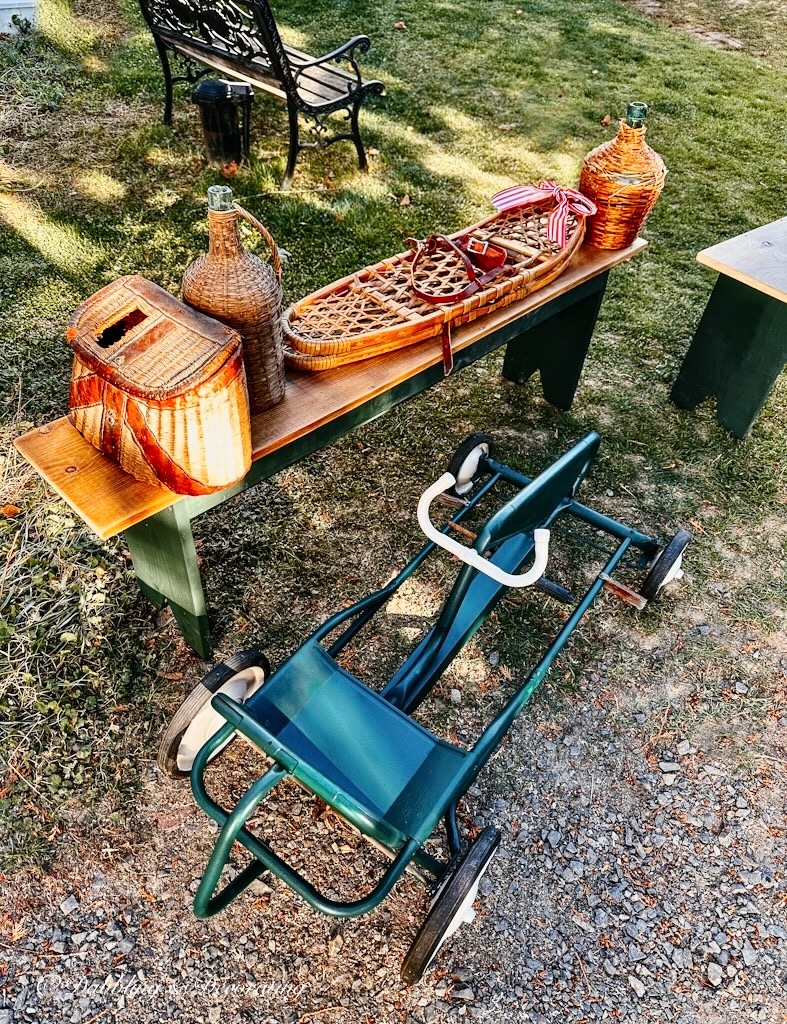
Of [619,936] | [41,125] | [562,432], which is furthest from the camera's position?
[41,125]

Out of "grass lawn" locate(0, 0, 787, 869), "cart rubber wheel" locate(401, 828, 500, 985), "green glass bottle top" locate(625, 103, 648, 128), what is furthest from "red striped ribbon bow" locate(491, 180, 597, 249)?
"cart rubber wheel" locate(401, 828, 500, 985)

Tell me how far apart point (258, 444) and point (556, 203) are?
1.80 metres

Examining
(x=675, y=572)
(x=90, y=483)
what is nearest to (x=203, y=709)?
(x=90, y=483)

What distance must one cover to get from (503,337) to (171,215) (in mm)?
3188

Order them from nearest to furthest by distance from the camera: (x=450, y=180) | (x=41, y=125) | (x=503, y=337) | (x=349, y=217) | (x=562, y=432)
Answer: (x=503, y=337) → (x=562, y=432) → (x=349, y=217) → (x=450, y=180) → (x=41, y=125)

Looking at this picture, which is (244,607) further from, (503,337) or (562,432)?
(562,432)

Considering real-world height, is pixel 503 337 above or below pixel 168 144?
above

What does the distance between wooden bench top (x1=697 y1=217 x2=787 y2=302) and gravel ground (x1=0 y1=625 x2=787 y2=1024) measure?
203 cm

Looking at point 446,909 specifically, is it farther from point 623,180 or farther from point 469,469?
point 623,180

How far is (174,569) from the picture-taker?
8.19ft

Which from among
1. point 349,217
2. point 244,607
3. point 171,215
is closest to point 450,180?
point 349,217

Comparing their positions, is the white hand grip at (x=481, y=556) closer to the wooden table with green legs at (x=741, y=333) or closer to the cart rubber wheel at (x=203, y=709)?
the cart rubber wheel at (x=203, y=709)

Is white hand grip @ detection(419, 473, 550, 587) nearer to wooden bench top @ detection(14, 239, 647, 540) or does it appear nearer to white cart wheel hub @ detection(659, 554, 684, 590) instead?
wooden bench top @ detection(14, 239, 647, 540)

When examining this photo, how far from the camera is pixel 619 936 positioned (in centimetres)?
229
